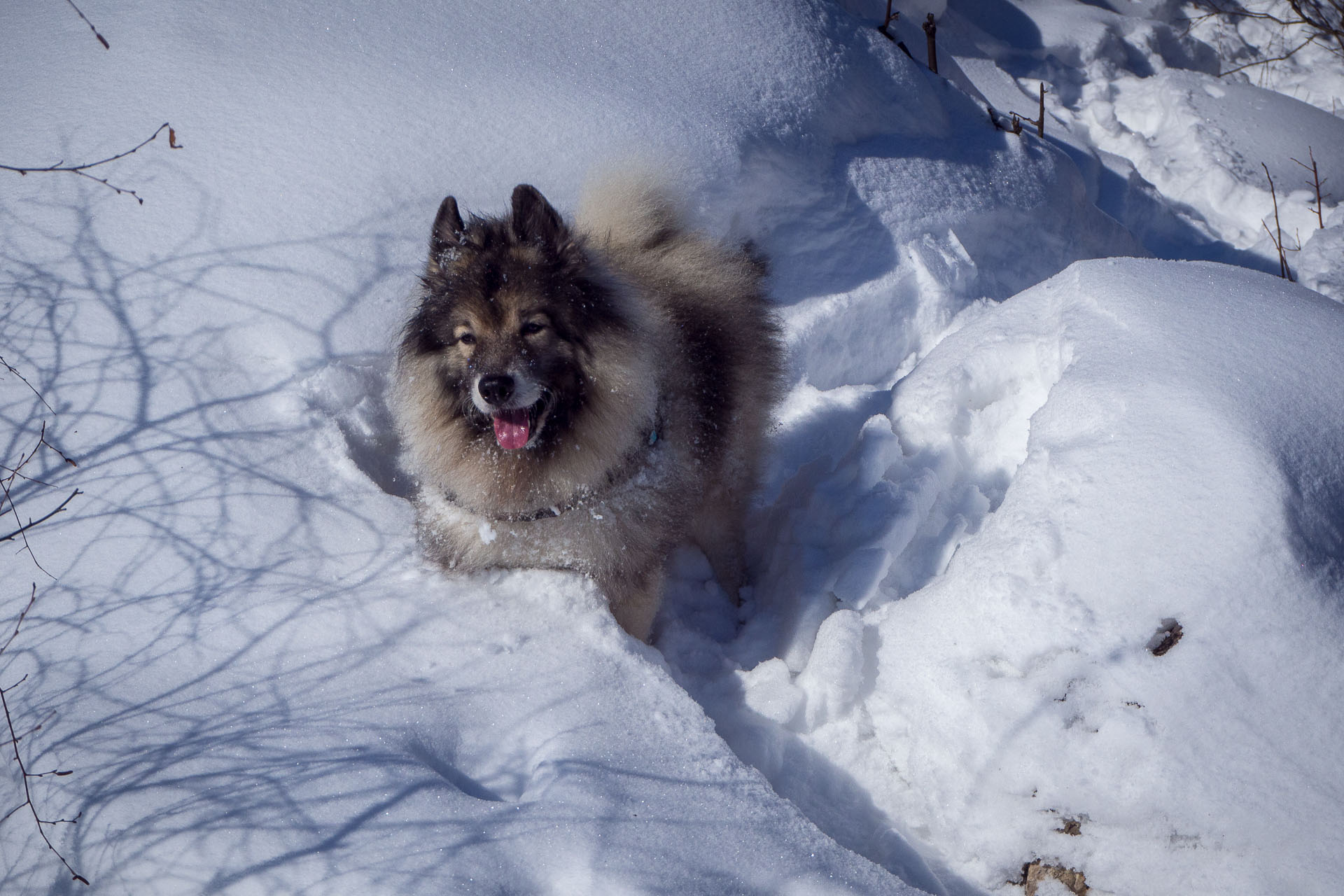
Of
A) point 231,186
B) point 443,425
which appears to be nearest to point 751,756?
point 443,425

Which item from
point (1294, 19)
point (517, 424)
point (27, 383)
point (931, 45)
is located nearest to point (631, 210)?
point (517, 424)

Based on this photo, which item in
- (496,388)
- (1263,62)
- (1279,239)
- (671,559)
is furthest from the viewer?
(1263,62)

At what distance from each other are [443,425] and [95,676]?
3.69ft

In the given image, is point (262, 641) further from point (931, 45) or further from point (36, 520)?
point (931, 45)

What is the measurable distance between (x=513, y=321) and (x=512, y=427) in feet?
1.05

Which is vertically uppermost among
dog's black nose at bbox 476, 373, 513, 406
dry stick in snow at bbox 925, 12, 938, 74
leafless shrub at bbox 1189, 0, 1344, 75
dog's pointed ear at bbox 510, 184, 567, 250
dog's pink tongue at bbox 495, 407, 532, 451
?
leafless shrub at bbox 1189, 0, 1344, 75

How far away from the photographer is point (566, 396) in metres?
2.32

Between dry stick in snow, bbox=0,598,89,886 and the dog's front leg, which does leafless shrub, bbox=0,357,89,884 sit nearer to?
dry stick in snow, bbox=0,598,89,886

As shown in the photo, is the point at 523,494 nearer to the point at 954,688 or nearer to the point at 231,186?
the point at 954,688

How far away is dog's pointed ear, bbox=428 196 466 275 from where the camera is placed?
7.71ft

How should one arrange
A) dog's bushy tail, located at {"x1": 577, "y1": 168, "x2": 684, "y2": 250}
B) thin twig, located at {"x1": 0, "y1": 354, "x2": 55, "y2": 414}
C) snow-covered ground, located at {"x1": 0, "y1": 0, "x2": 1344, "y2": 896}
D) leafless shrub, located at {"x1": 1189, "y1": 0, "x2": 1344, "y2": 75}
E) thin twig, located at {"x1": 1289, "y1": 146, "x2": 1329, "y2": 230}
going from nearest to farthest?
snow-covered ground, located at {"x1": 0, "y1": 0, "x2": 1344, "y2": 896} < thin twig, located at {"x1": 0, "y1": 354, "x2": 55, "y2": 414} < dog's bushy tail, located at {"x1": 577, "y1": 168, "x2": 684, "y2": 250} < thin twig, located at {"x1": 1289, "y1": 146, "x2": 1329, "y2": 230} < leafless shrub, located at {"x1": 1189, "y1": 0, "x2": 1344, "y2": 75}

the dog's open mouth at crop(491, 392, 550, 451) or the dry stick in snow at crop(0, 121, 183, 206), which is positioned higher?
the dry stick in snow at crop(0, 121, 183, 206)

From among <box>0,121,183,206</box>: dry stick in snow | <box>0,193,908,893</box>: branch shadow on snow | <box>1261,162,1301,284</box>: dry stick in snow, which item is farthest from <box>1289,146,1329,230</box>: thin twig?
Answer: <box>0,121,183,206</box>: dry stick in snow

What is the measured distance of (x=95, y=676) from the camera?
201 cm
